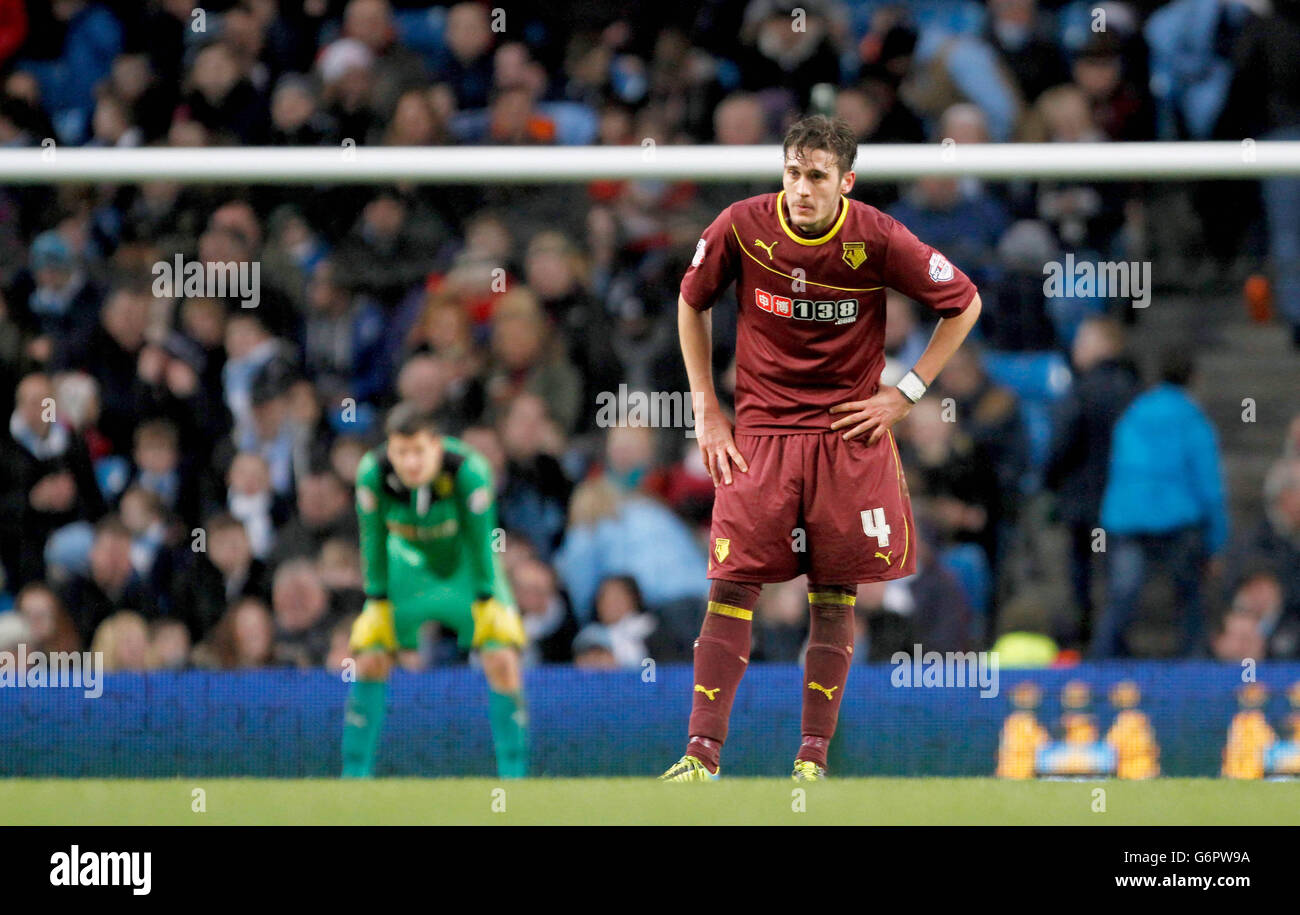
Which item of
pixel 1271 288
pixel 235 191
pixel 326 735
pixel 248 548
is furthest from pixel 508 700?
pixel 1271 288

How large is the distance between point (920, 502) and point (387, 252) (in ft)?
6.38

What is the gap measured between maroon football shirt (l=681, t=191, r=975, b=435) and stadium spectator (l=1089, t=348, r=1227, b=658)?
61.2 inches

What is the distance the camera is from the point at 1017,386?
20.4 feet

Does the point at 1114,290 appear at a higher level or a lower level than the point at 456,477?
higher

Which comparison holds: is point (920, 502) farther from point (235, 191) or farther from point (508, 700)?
point (235, 191)

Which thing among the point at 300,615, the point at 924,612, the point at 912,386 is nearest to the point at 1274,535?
the point at 924,612

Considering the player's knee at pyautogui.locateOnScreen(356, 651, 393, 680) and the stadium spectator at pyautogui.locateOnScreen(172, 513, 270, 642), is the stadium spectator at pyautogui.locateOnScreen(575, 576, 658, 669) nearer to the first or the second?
the player's knee at pyautogui.locateOnScreen(356, 651, 393, 680)

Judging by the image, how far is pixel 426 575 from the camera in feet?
20.7

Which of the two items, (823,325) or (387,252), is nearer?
(823,325)

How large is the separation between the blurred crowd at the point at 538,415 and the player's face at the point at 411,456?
12cm

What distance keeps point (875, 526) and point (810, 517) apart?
17 cm

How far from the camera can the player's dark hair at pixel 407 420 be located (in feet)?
20.2

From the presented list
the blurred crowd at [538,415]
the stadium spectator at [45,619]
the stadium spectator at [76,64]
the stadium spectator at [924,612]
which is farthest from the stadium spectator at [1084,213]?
the stadium spectator at [45,619]

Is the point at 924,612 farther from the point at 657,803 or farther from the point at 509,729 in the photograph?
the point at 657,803
